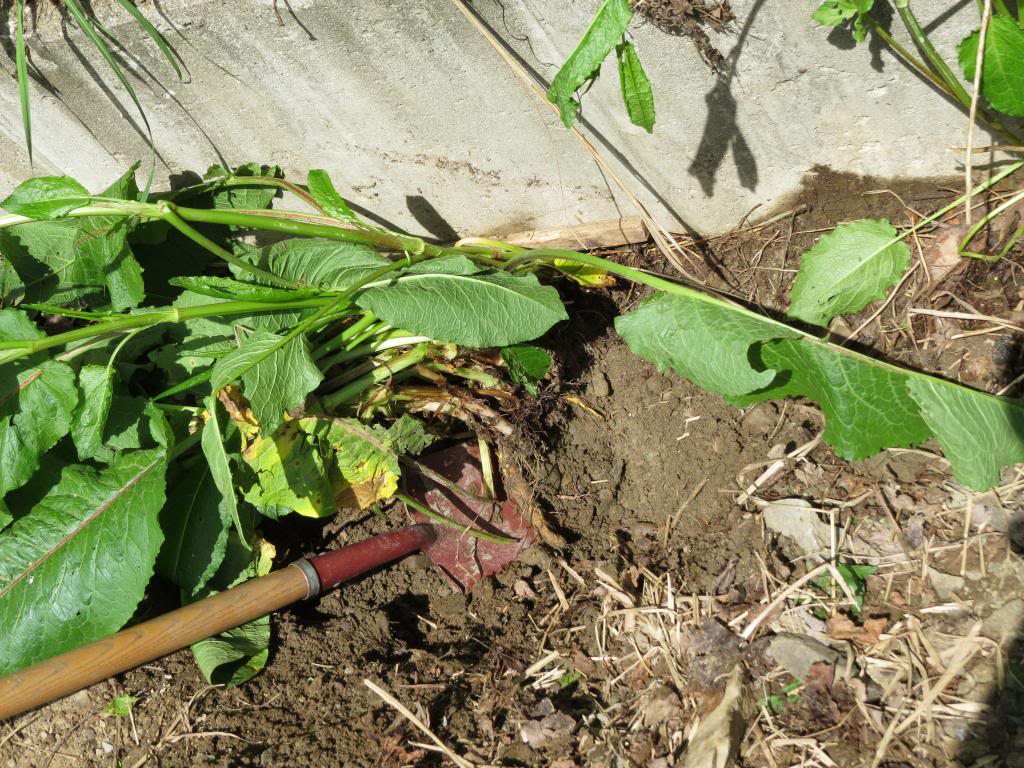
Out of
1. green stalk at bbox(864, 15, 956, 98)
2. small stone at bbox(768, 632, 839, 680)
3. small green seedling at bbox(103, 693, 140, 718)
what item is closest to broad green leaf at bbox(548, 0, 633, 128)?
green stalk at bbox(864, 15, 956, 98)

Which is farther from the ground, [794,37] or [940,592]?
[794,37]

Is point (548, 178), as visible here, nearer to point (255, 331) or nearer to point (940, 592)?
point (255, 331)

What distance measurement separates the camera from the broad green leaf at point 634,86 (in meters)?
1.86

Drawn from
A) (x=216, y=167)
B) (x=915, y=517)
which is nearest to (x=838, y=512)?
(x=915, y=517)

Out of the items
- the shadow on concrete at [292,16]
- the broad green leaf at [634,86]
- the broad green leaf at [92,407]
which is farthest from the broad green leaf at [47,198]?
the broad green leaf at [634,86]

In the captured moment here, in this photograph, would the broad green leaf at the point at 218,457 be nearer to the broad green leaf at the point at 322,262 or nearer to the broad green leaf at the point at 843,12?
the broad green leaf at the point at 322,262

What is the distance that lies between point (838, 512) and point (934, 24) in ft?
3.87

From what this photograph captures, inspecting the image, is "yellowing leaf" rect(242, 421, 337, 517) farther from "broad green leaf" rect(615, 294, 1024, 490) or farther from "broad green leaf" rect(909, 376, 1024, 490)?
"broad green leaf" rect(909, 376, 1024, 490)

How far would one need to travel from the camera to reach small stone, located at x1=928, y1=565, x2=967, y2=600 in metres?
1.84

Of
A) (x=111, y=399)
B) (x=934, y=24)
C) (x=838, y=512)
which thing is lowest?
(x=838, y=512)

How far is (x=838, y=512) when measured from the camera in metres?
2.04

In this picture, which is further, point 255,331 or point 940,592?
point 255,331

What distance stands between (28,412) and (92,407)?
0.51 feet

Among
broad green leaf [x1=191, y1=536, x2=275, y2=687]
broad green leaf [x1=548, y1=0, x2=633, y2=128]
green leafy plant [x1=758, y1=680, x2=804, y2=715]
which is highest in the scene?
broad green leaf [x1=548, y1=0, x2=633, y2=128]
